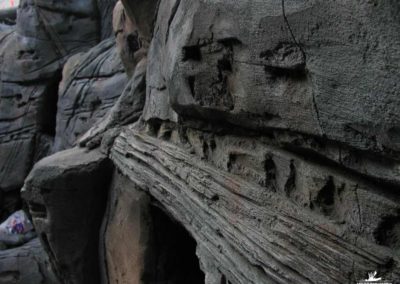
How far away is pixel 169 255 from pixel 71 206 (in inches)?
13.3

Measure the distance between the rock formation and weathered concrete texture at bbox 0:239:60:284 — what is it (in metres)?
1.52

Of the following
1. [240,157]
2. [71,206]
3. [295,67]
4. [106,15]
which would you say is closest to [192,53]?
[240,157]

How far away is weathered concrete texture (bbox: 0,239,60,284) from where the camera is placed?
310 cm

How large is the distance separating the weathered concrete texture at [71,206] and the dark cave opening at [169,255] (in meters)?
0.26

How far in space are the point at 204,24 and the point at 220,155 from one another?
0.25 meters

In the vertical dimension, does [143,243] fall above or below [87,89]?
below

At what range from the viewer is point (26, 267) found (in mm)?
3158

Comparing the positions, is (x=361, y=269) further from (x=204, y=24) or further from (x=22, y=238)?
(x=22, y=238)

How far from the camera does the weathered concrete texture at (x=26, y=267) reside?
3100 millimetres

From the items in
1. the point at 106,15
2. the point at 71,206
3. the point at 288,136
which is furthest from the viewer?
the point at 106,15

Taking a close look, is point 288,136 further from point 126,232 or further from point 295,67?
point 126,232

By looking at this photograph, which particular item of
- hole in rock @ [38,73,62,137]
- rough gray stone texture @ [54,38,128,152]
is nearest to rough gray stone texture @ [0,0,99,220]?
hole in rock @ [38,73,62,137]

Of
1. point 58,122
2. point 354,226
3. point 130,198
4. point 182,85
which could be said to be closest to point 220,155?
point 182,85

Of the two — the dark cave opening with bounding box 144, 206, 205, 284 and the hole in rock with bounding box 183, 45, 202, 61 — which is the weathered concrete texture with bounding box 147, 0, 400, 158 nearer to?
the hole in rock with bounding box 183, 45, 202, 61
